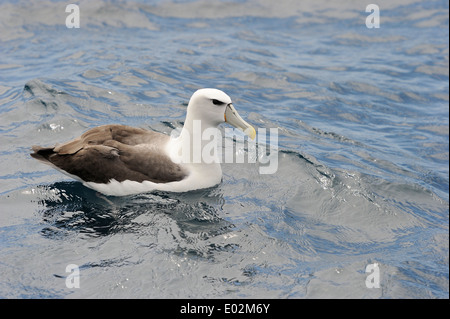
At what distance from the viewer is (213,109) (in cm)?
793

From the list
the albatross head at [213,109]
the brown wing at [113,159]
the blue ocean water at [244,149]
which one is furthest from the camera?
the albatross head at [213,109]

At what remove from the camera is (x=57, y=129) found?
10.2 m

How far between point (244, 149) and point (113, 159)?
2.84 metres

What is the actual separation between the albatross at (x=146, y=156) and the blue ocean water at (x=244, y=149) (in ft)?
0.72

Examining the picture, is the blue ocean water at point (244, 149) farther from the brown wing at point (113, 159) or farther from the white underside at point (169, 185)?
the brown wing at point (113, 159)

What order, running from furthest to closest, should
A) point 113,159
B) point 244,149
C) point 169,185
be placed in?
point 244,149
point 169,185
point 113,159

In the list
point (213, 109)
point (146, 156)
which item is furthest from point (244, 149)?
point (146, 156)

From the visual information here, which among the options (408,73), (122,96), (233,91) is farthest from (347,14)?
(122,96)

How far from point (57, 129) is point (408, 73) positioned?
919cm

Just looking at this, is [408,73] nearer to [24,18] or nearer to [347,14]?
[347,14]

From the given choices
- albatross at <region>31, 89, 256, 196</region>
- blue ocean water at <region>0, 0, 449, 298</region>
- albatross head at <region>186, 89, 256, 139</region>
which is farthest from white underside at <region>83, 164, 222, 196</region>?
albatross head at <region>186, 89, 256, 139</region>

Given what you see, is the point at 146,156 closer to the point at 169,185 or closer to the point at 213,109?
the point at 169,185

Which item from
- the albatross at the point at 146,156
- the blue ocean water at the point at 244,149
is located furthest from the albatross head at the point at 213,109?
the blue ocean water at the point at 244,149

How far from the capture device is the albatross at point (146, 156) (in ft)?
25.4
